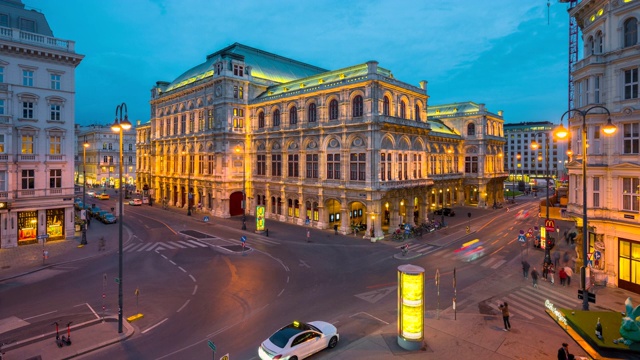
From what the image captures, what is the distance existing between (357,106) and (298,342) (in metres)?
31.2

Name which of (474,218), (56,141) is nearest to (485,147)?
(474,218)

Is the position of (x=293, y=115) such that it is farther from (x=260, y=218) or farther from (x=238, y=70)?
(x=260, y=218)

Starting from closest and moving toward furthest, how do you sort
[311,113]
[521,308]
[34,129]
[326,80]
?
1. [521,308]
2. [34,129]
3. [326,80]
4. [311,113]

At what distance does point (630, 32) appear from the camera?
2272 centimetres

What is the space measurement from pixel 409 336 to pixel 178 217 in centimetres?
4641

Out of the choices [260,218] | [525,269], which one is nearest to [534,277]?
[525,269]

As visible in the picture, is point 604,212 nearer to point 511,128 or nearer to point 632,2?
point 632,2

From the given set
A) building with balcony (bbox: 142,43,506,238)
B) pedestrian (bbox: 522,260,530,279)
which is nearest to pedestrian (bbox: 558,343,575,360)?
pedestrian (bbox: 522,260,530,279)

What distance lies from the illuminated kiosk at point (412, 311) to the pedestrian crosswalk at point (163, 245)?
24.7 meters

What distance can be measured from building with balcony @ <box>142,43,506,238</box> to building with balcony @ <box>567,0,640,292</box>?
61.7ft

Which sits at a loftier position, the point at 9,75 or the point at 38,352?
the point at 9,75

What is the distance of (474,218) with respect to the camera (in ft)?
177

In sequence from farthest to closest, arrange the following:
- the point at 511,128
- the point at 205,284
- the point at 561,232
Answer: the point at 511,128
the point at 561,232
the point at 205,284

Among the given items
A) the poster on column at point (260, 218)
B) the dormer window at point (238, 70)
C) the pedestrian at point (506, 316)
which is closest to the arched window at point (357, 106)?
the poster on column at point (260, 218)
